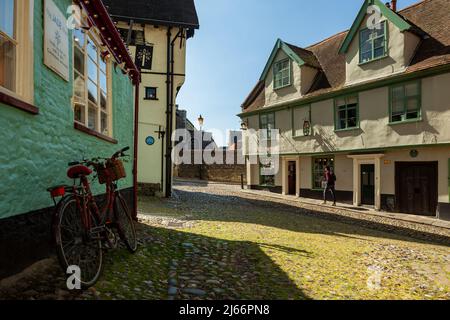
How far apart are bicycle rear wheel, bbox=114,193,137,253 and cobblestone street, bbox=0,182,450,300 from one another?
185 mm

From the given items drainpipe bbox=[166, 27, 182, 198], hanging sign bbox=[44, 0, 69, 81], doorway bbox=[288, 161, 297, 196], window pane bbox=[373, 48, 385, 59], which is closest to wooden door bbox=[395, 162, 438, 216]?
window pane bbox=[373, 48, 385, 59]

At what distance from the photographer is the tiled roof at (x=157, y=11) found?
15.5 metres

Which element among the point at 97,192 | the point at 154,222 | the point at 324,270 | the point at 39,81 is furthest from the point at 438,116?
the point at 39,81

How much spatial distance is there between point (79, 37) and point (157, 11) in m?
12.6

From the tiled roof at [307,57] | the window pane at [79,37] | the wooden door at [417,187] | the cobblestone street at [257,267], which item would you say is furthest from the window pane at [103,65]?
the tiled roof at [307,57]

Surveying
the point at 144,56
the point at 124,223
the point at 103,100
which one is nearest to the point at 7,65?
the point at 124,223

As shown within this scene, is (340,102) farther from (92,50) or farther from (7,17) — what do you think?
(7,17)

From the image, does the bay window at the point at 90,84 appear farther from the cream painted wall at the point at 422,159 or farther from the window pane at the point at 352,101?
the window pane at the point at 352,101

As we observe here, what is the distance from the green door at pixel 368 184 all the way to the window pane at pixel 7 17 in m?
15.3

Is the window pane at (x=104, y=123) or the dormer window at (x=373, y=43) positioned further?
the dormer window at (x=373, y=43)

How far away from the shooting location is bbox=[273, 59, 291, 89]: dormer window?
19.1 meters
